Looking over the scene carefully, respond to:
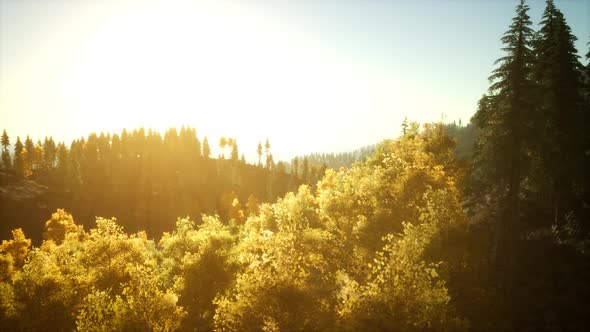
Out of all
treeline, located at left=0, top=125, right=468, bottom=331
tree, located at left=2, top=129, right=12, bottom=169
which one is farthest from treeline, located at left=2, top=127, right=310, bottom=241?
treeline, located at left=0, top=125, right=468, bottom=331

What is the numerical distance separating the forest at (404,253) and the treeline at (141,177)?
72863mm

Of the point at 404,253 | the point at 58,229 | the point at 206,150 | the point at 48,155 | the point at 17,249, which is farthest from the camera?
the point at 206,150

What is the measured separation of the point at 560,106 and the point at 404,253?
25.8 metres

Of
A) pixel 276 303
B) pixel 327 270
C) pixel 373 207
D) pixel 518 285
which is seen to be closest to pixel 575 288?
pixel 518 285

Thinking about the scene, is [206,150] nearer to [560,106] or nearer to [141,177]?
[141,177]

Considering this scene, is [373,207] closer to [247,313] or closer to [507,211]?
[247,313]

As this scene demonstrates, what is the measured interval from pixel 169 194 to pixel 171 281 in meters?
96.8

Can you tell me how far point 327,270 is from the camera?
19422 millimetres

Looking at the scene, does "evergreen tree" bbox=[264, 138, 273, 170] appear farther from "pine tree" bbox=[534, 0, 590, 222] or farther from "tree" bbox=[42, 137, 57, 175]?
"pine tree" bbox=[534, 0, 590, 222]

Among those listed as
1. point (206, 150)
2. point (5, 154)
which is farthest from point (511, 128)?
point (5, 154)

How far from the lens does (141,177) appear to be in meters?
127

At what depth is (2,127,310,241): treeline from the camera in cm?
10481

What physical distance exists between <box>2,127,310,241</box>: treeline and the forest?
239 feet

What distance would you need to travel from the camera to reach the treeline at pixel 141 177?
105 m
